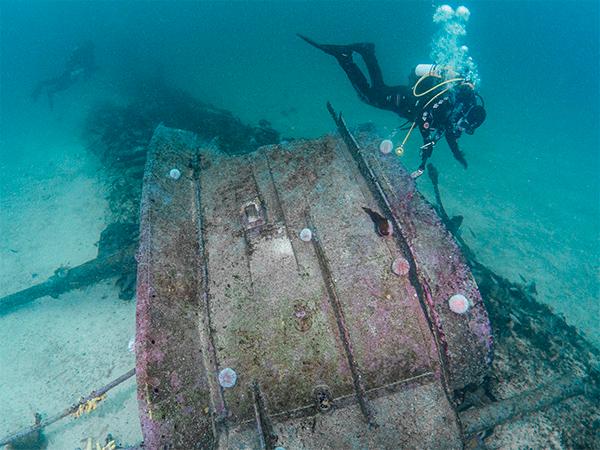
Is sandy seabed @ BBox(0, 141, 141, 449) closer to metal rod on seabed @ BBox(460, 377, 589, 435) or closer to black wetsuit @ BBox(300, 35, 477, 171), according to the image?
metal rod on seabed @ BBox(460, 377, 589, 435)

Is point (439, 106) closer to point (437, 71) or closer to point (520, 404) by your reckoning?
point (437, 71)

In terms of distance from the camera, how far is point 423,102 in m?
5.44

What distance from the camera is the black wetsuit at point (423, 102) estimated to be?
493 cm

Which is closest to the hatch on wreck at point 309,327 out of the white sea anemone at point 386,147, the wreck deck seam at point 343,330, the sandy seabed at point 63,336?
the wreck deck seam at point 343,330

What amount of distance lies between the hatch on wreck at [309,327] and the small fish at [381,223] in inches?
3.0

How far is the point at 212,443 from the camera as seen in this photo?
Answer: 2.44m

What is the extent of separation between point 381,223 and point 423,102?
3.48 meters

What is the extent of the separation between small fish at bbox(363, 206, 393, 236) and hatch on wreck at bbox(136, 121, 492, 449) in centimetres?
8

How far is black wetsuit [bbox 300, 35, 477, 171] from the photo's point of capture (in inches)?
194

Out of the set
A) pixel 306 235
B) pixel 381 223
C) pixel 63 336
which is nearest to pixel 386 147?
pixel 381 223

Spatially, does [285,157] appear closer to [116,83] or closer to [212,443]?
[212,443]

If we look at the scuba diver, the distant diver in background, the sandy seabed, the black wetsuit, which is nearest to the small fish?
the scuba diver

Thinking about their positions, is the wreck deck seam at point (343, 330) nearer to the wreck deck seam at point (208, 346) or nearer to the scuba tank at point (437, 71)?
the wreck deck seam at point (208, 346)

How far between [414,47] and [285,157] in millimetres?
26590
